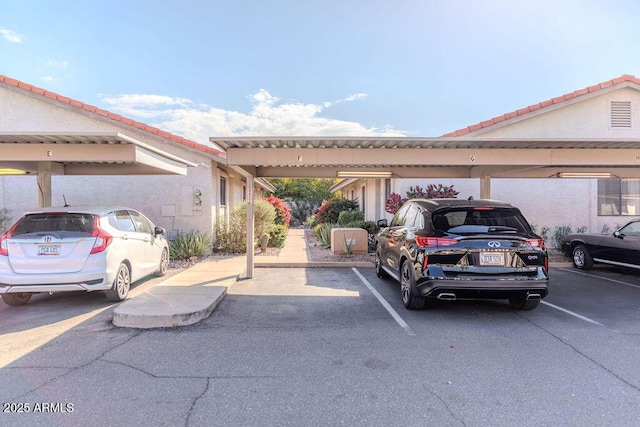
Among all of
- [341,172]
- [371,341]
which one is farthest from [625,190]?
[371,341]

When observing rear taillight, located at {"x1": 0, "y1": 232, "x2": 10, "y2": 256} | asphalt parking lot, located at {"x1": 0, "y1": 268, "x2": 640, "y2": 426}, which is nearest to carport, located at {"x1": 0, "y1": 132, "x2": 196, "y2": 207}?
rear taillight, located at {"x1": 0, "y1": 232, "x2": 10, "y2": 256}

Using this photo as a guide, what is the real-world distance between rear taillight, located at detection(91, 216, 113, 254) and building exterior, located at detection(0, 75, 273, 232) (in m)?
5.65

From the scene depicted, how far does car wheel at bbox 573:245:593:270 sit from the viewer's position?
31.1 feet

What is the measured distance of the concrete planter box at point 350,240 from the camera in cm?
1125

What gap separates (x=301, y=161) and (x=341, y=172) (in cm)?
225

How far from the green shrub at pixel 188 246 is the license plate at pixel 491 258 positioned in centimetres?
792

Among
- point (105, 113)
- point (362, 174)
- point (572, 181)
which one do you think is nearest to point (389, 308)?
point (362, 174)

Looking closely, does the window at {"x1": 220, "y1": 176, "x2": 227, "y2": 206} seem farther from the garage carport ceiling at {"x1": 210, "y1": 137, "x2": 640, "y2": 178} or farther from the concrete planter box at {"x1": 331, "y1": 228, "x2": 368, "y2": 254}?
the garage carport ceiling at {"x1": 210, "y1": 137, "x2": 640, "y2": 178}

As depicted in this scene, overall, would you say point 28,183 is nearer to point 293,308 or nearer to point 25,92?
point 25,92

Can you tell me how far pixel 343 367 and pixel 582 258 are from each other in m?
8.84

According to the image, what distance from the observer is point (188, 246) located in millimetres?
10438

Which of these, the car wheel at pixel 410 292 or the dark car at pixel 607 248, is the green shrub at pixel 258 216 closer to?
the car wheel at pixel 410 292

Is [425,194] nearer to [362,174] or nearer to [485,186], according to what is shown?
[485,186]

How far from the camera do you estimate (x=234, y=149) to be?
7.54m
